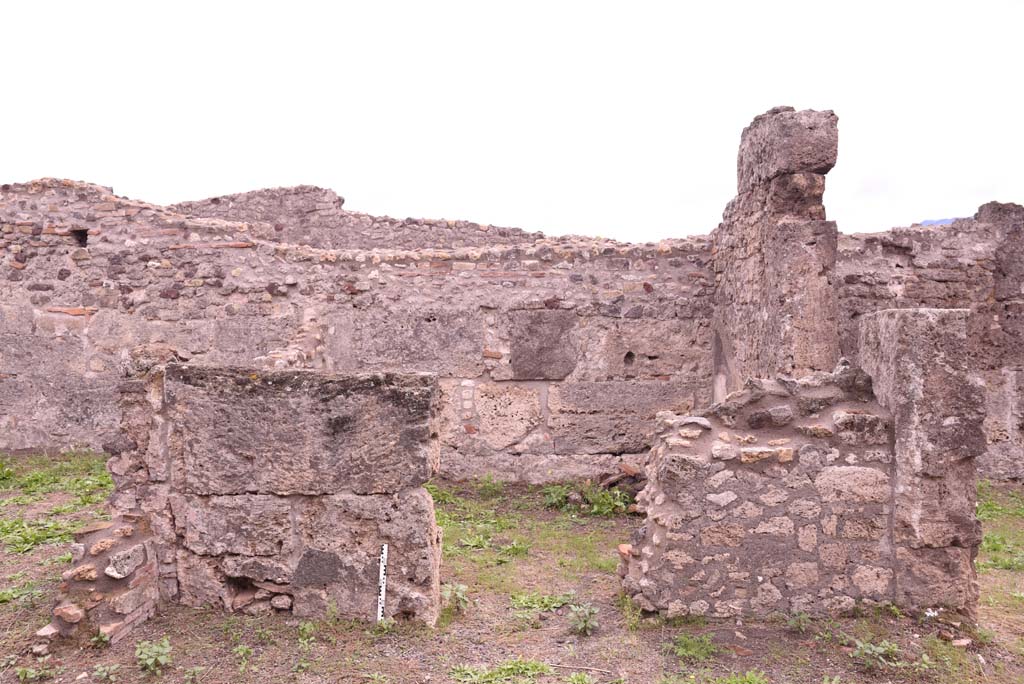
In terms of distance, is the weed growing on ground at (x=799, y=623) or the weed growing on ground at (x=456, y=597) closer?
the weed growing on ground at (x=799, y=623)

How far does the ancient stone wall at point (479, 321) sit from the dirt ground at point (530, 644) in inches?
107

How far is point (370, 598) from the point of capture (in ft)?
13.5

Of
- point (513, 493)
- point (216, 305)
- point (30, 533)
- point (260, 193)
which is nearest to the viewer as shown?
point (30, 533)

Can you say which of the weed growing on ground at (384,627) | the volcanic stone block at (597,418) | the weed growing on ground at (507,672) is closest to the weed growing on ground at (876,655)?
the weed growing on ground at (507,672)

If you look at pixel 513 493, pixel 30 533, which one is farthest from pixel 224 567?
pixel 513 493

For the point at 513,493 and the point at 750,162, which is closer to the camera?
the point at 750,162

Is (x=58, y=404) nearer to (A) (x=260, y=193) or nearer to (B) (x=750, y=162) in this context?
(A) (x=260, y=193)

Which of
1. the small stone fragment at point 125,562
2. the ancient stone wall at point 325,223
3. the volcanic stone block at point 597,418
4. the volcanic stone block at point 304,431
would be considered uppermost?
the ancient stone wall at point 325,223

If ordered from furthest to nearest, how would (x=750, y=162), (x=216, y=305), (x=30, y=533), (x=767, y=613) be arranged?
(x=216, y=305), (x=750, y=162), (x=30, y=533), (x=767, y=613)

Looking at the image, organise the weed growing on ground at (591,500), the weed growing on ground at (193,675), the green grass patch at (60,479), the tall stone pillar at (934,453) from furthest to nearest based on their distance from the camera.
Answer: the weed growing on ground at (591,500) → the green grass patch at (60,479) → the tall stone pillar at (934,453) → the weed growing on ground at (193,675)

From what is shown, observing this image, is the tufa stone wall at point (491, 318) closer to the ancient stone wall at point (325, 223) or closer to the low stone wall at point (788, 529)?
the low stone wall at point (788, 529)

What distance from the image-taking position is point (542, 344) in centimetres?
778

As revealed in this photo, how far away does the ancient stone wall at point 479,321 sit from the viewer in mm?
7781

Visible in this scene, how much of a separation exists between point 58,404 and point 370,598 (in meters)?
6.14
